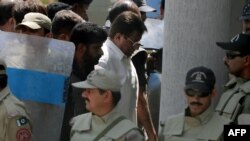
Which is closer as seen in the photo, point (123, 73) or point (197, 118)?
point (197, 118)

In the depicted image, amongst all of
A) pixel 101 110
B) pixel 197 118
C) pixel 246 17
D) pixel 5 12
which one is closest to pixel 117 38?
pixel 246 17

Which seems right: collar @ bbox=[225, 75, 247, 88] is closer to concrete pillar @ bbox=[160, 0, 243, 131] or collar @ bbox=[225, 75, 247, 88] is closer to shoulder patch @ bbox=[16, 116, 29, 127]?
concrete pillar @ bbox=[160, 0, 243, 131]

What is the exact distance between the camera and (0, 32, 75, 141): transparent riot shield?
17.8ft

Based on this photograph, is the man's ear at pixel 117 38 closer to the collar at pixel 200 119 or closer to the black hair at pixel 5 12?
the collar at pixel 200 119

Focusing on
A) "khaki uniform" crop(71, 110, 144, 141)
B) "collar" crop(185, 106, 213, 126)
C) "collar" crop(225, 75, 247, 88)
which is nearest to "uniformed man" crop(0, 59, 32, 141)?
"khaki uniform" crop(71, 110, 144, 141)

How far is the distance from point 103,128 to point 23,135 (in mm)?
528

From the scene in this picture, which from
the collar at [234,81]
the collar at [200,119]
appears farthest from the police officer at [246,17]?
the collar at [200,119]

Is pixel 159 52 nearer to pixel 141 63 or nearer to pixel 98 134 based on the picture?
pixel 141 63

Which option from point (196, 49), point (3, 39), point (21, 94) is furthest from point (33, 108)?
point (196, 49)

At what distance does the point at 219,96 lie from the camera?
19.1 feet

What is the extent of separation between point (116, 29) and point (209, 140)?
1.53 metres

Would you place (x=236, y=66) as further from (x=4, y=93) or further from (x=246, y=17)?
(x=4, y=93)

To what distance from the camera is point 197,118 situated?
16.0 feet

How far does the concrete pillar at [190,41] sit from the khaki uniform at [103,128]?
112cm
